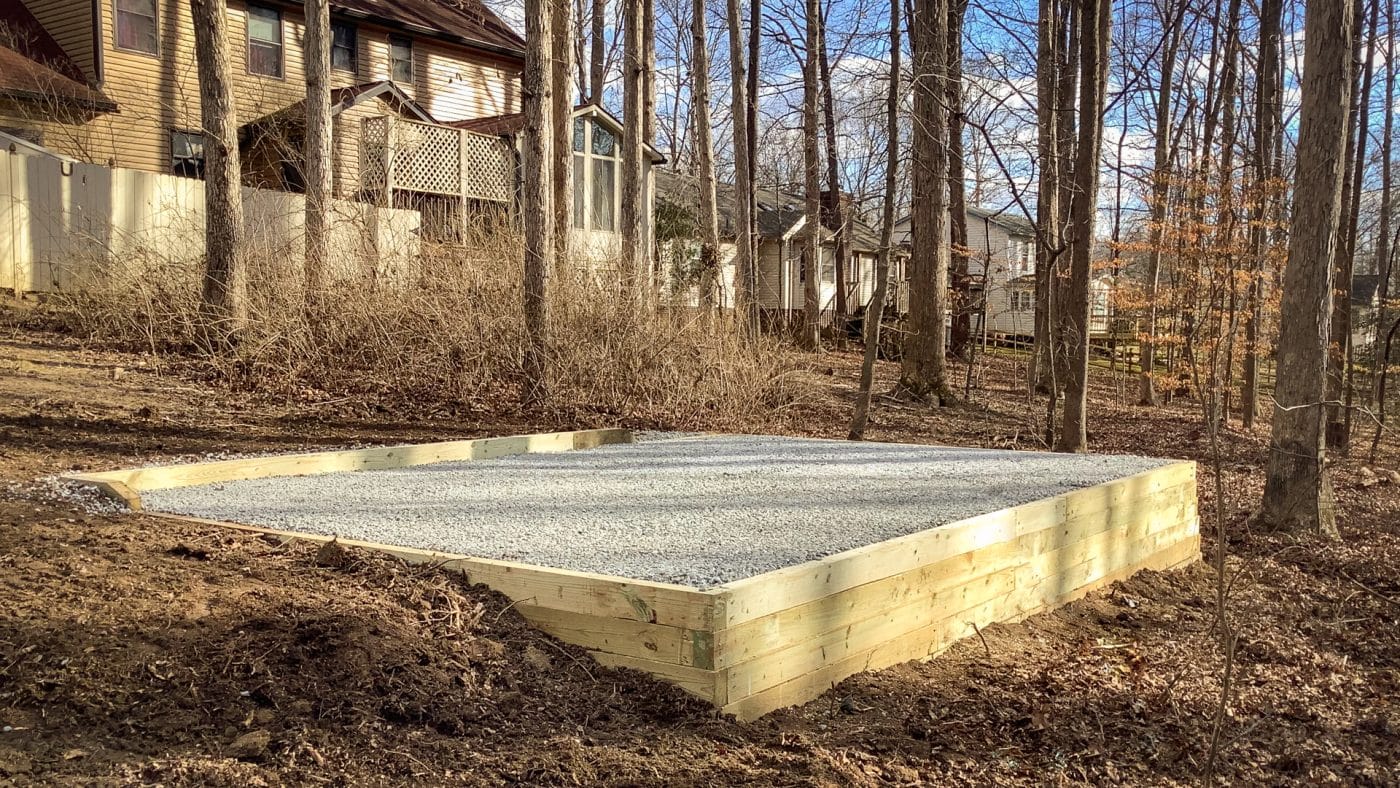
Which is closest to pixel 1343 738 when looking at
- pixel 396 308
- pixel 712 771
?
pixel 712 771

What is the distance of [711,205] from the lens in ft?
50.4

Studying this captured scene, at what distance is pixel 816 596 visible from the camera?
320cm

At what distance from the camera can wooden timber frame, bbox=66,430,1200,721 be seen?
2938mm

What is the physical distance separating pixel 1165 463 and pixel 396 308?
6.19m

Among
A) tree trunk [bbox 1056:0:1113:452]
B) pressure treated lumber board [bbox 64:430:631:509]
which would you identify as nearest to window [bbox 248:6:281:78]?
pressure treated lumber board [bbox 64:430:631:509]

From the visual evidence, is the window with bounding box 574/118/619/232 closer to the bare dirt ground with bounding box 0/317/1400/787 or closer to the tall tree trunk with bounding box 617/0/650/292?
the tall tree trunk with bounding box 617/0/650/292

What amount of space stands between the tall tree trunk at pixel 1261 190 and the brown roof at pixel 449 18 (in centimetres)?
1304

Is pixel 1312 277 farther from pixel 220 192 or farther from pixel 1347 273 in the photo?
pixel 1347 273

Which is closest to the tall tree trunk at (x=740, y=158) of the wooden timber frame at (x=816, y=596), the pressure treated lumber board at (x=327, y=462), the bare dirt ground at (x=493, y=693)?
the pressure treated lumber board at (x=327, y=462)

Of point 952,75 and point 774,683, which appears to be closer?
point 774,683

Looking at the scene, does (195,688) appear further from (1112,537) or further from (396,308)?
(396,308)

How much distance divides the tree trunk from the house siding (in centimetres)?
1247

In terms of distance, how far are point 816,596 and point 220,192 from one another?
310 inches

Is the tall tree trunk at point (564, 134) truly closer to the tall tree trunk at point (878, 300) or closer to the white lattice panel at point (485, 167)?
the tall tree trunk at point (878, 300)
